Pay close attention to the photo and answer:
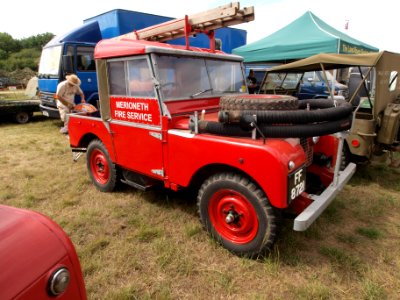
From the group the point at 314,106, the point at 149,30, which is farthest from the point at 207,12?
the point at 314,106

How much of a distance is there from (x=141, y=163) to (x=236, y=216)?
1394 mm

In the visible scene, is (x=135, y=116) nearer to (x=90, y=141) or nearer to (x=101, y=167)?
→ (x=101, y=167)

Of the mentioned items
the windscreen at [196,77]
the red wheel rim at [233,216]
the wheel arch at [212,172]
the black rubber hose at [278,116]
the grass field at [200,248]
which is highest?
the windscreen at [196,77]

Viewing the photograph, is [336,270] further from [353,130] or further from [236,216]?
[353,130]

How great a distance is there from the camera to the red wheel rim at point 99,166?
13.6ft

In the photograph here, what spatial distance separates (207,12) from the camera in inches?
123

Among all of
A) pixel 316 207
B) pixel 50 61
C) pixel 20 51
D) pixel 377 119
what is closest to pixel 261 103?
pixel 316 207

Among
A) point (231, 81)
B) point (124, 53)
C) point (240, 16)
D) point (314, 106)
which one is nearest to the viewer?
point (240, 16)

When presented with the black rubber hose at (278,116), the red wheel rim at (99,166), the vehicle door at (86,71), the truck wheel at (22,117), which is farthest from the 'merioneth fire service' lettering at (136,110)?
the truck wheel at (22,117)

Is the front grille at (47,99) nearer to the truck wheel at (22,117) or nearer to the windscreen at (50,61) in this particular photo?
the windscreen at (50,61)

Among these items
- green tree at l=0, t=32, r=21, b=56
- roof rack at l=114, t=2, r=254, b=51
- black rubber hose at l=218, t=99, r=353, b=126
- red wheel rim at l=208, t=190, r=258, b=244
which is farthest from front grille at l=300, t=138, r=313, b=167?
green tree at l=0, t=32, r=21, b=56

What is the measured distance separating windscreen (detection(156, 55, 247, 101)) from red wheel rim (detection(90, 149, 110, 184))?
1623 mm

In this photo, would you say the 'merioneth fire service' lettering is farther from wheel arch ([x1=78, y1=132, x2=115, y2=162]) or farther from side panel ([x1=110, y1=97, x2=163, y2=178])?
wheel arch ([x1=78, y1=132, x2=115, y2=162])

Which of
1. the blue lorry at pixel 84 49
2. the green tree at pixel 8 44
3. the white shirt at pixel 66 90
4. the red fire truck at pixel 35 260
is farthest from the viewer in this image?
the green tree at pixel 8 44
